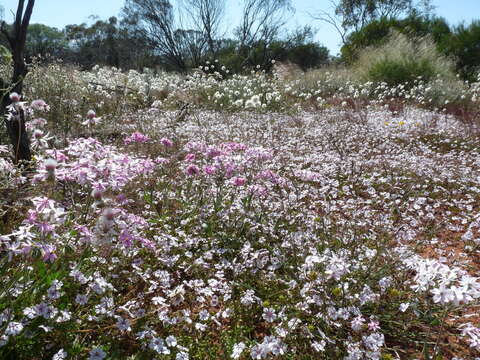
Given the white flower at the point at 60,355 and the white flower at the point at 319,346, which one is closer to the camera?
the white flower at the point at 60,355

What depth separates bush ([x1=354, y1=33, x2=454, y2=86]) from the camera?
510 inches

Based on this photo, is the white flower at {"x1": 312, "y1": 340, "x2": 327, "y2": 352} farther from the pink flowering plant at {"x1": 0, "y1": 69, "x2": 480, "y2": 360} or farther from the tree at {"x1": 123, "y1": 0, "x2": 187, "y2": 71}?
the tree at {"x1": 123, "y1": 0, "x2": 187, "y2": 71}

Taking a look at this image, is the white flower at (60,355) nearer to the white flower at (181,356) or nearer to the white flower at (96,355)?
the white flower at (96,355)

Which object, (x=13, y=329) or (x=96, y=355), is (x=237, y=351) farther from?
(x=13, y=329)

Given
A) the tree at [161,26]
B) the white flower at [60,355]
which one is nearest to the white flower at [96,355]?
the white flower at [60,355]

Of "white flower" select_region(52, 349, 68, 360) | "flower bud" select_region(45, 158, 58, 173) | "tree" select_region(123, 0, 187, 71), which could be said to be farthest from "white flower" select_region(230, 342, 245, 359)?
"tree" select_region(123, 0, 187, 71)

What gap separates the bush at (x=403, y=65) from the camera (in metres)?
13.0

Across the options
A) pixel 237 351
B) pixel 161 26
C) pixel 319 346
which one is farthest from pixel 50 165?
pixel 161 26

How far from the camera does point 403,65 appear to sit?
13.0 meters

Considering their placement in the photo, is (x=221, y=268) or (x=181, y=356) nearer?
(x=181, y=356)

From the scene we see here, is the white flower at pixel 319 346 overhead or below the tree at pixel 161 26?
below

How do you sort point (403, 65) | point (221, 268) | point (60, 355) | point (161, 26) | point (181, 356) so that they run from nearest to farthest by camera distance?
1. point (60, 355)
2. point (181, 356)
3. point (221, 268)
4. point (403, 65)
5. point (161, 26)

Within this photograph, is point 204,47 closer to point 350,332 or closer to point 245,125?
point 245,125

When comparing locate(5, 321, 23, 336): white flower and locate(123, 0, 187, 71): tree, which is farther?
locate(123, 0, 187, 71): tree
